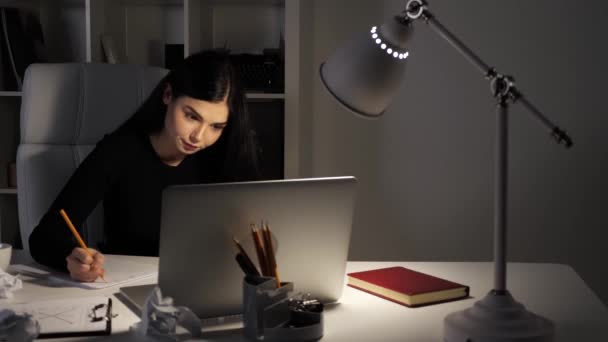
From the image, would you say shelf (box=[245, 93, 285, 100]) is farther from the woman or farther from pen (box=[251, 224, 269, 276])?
pen (box=[251, 224, 269, 276])

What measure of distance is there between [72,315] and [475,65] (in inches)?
28.0

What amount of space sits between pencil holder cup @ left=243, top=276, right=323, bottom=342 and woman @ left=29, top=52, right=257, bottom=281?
800mm

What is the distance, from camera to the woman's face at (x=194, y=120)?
1.72 metres

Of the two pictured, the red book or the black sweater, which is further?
the black sweater

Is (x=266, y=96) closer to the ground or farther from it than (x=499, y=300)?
farther from it

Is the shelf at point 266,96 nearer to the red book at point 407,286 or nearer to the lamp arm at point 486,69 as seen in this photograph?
the red book at point 407,286

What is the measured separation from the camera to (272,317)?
3.11 feet

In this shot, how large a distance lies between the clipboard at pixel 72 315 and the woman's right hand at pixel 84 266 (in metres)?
0.13

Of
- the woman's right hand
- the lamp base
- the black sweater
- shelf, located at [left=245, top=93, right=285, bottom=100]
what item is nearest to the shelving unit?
shelf, located at [left=245, top=93, right=285, bottom=100]

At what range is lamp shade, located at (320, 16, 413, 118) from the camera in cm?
94

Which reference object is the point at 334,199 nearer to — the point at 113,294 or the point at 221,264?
the point at 221,264

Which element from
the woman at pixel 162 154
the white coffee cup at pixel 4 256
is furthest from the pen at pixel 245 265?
the woman at pixel 162 154

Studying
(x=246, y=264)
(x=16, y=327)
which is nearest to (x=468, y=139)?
(x=246, y=264)

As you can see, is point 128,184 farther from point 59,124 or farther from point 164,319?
point 164,319
